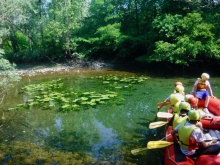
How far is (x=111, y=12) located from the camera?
2106cm

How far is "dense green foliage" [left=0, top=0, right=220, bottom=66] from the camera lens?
14.8 m

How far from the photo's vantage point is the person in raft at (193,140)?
378cm

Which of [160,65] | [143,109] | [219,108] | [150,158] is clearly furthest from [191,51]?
[150,158]

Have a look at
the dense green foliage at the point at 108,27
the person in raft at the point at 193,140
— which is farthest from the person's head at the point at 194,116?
the dense green foliage at the point at 108,27

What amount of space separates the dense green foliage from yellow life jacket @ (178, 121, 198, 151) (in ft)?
34.1

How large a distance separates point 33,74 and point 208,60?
12.1m

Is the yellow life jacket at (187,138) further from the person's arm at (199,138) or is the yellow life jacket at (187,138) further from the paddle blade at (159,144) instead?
the paddle blade at (159,144)

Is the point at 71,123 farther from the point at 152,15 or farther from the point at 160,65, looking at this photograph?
the point at 152,15

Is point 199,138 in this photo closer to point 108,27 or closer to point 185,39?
point 185,39

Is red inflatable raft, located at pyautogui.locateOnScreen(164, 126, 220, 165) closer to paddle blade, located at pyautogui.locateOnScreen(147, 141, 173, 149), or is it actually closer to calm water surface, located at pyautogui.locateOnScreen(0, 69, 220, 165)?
paddle blade, located at pyautogui.locateOnScreen(147, 141, 173, 149)

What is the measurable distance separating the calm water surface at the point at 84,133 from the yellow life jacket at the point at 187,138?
120cm

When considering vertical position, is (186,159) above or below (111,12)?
below

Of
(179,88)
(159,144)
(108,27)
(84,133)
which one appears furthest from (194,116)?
(108,27)

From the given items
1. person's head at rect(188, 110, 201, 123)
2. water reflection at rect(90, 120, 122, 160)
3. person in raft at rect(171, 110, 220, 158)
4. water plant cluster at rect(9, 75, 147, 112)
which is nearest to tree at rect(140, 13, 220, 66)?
water plant cluster at rect(9, 75, 147, 112)
